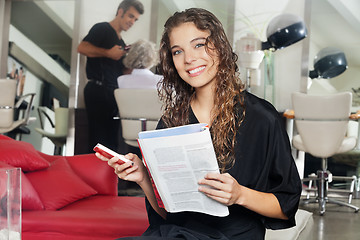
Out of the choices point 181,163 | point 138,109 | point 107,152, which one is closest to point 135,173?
point 107,152

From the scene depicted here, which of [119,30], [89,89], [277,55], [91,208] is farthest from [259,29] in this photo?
[91,208]

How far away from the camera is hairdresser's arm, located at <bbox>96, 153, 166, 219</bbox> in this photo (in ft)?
4.20

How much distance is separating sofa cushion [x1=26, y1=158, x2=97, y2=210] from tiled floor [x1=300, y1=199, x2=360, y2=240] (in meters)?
1.48

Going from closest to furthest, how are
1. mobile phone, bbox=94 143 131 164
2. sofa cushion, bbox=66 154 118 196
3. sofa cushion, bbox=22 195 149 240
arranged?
mobile phone, bbox=94 143 131 164 → sofa cushion, bbox=22 195 149 240 → sofa cushion, bbox=66 154 118 196

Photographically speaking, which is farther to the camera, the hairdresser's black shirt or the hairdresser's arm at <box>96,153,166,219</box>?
the hairdresser's black shirt

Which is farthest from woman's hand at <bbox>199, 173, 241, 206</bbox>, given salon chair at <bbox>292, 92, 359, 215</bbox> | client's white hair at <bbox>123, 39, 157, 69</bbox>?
client's white hair at <bbox>123, 39, 157, 69</bbox>

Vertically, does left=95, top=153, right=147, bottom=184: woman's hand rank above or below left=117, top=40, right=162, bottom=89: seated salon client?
below

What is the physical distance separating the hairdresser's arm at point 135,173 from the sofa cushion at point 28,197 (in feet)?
3.10

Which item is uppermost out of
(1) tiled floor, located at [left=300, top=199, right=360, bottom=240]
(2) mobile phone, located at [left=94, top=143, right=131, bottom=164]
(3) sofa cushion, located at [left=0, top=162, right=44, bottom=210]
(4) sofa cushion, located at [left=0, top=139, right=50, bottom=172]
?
(2) mobile phone, located at [left=94, top=143, right=131, bottom=164]

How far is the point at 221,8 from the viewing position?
546 centimetres

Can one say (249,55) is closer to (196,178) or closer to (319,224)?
(319,224)

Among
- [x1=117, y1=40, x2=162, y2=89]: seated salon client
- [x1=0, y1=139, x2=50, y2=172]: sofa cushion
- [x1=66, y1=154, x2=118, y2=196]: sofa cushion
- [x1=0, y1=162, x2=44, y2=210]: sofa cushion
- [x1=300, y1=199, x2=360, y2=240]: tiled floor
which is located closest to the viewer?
[x1=0, y1=162, x2=44, y2=210]: sofa cushion

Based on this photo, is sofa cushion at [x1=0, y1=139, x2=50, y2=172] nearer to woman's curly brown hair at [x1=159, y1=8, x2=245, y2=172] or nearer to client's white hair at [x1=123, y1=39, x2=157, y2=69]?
woman's curly brown hair at [x1=159, y1=8, x2=245, y2=172]

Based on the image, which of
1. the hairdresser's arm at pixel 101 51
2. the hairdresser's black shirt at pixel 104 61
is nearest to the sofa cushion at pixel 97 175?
the hairdresser's black shirt at pixel 104 61
